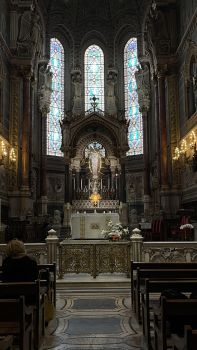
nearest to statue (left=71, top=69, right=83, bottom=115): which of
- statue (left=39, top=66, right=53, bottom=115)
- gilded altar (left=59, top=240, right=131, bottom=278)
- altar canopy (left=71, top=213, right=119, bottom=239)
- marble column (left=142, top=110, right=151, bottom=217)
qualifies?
statue (left=39, top=66, right=53, bottom=115)

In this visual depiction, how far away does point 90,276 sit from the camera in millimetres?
11164

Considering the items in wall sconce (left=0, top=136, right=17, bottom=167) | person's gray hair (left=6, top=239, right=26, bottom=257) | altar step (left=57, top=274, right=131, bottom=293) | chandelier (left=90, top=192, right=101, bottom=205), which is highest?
wall sconce (left=0, top=136, right=17, bottom=167)

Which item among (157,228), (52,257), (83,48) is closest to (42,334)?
(52,257)

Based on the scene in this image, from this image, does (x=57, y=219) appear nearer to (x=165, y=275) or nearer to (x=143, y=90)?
(x=143, y=90)

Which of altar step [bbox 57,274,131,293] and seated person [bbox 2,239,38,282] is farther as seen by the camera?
altar step [bbox 57,274,131,293]

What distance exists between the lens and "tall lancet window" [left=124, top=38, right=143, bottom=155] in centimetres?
2928

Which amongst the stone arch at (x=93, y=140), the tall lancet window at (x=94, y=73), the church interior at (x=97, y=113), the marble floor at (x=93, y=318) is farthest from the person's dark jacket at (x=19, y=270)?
the tall lancet window at (x=94, y=73)

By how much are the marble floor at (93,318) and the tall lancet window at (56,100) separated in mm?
19368

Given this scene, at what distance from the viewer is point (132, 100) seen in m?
30.2

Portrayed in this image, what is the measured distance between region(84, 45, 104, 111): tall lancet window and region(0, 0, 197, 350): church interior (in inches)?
3.3

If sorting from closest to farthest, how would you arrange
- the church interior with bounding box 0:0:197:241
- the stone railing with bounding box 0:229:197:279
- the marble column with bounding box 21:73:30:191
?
the stone railing with bounding box 0:229:197:279
the church interior with bounding box 0:0:197:241
the marble column with bounding box 21:73:30:191

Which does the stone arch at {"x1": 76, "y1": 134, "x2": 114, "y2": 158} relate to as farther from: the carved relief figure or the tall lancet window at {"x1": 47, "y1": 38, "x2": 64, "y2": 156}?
the carved relief figure

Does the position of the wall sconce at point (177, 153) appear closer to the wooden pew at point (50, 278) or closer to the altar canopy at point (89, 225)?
the altar canopy at point (89, 225)

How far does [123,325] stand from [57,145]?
77.8 feet
